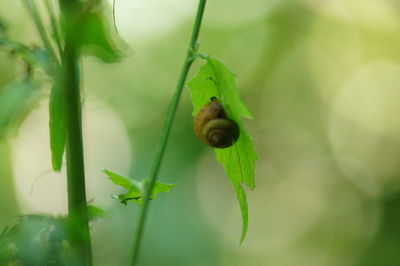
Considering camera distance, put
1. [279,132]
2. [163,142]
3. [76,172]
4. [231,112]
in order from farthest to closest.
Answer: [279,132], [231,112], [163,142], [76,172]

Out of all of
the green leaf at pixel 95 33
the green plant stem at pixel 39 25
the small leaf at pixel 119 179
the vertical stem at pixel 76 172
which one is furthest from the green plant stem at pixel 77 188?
the small leaf at pixel 119 179

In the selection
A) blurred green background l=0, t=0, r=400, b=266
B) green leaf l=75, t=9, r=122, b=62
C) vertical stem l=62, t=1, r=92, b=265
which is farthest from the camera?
blurred green background l=0, t=0, r=400, b=266

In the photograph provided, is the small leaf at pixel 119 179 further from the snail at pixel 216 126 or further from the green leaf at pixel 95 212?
the snail at pixel 216 126

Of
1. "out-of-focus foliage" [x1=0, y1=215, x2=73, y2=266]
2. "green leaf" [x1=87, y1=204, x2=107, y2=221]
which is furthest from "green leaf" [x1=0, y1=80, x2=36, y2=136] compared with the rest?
"green leaf" [x1=87, y1=204, x2=107, y2=221]

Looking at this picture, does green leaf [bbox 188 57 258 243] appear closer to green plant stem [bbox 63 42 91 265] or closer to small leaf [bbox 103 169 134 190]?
small leaf [bbox 103 169 134 190]

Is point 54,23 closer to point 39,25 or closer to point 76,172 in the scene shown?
point 39,25

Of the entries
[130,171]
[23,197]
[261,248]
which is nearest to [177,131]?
[130,171]

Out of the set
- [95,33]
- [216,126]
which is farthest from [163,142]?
[95,33]
